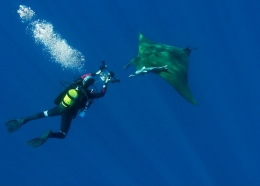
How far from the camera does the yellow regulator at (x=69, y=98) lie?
8117 mm

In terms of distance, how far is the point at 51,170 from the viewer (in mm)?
26078

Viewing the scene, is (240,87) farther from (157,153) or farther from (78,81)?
(78,81)

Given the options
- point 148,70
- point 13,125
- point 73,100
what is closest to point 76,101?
point 73,100

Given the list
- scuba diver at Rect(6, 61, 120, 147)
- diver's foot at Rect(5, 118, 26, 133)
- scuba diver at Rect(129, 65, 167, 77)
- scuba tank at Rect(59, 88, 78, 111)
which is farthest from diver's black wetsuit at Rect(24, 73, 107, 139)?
scuba diver at Rect(129, 65, 167, 77)

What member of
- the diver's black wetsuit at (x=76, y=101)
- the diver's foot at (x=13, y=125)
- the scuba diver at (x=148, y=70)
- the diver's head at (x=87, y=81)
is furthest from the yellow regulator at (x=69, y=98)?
the scuba diver at (x=148, y=70)

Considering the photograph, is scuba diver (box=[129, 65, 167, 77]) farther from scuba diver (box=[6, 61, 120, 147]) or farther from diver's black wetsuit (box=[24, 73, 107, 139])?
diver's black wetsuit (box=[24, 73, 107, 139])

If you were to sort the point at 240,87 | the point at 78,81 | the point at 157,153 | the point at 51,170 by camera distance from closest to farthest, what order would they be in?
the point at 78,81 → the point at 240,87 → the point at 157,153 → the point at 51,170

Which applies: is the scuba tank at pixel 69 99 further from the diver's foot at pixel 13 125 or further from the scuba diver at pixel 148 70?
the scuba diver at pixel 148 70

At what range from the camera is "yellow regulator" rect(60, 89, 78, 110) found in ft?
26.6

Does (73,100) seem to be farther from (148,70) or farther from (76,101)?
(148,70)

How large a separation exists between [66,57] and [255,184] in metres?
17.2

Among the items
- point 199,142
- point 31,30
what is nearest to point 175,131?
point 199,142

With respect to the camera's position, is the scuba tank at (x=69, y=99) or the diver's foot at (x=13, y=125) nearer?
the scuba tank at (x=69, y=99)

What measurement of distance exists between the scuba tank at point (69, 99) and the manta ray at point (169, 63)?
1.85 m
